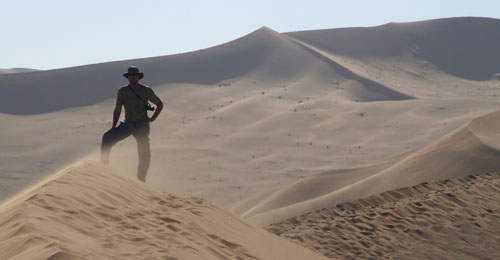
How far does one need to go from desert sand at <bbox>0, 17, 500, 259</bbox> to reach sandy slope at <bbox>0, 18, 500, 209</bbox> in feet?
0.38

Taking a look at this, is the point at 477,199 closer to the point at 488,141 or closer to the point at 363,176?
the point at 488,141

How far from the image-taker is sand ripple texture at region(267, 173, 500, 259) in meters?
11.6

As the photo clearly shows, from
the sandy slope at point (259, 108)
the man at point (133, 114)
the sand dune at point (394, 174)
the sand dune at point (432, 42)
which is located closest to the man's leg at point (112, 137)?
the man at point (133, 114)

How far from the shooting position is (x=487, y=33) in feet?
254

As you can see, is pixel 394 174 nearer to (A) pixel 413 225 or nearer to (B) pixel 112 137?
(A) pixel 413 225

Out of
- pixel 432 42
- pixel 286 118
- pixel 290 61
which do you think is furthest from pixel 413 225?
pixel 432 42

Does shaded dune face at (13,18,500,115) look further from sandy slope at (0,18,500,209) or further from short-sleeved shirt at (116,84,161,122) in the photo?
short-sleeved shirt at (116,84,161,122)

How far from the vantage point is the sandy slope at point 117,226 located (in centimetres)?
614

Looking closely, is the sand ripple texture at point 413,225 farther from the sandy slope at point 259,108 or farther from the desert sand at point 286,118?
the sandy slope at point 259,108

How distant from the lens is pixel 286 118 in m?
42.8

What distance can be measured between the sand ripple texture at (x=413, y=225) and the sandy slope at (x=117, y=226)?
248 centimetres

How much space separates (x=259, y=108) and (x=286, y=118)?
129 inches

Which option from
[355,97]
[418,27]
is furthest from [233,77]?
[418,27]

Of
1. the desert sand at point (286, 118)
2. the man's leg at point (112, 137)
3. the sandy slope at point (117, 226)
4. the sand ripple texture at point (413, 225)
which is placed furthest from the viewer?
the desert sand at point (286, 118)
